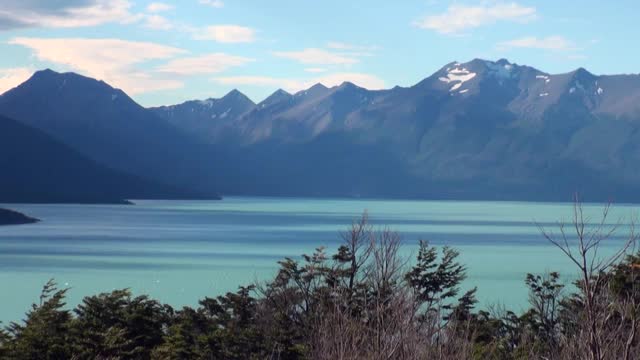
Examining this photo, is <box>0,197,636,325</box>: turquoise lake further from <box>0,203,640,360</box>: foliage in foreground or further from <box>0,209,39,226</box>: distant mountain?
<box>0,203,640,360</box>: foliage in foreground

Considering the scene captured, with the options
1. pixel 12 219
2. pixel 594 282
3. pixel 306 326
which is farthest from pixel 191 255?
pixel 594 282

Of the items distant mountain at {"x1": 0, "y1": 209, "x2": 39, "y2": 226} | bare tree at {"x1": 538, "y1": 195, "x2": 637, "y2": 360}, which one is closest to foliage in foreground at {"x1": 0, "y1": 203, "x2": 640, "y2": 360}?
bare tree at {"x1": 538, "y1": 195, "x2": 637, "y2": 360}

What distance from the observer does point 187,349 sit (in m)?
26.4

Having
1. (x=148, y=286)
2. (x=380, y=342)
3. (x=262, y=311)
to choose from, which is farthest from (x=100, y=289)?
(x=380, y=342)

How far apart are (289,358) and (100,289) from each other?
41.2 metres

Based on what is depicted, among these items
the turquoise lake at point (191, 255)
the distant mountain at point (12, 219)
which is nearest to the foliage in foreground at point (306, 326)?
the turquoise lake at point (191, 255)

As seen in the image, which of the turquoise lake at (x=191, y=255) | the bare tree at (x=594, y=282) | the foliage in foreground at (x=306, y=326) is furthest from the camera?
the turquoise lake at (x=191, y=255)

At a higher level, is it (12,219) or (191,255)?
(12,219)

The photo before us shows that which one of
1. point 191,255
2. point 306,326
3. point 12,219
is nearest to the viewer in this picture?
point 306,326

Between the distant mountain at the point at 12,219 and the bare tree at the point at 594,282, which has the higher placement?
the bare tree at the point at 594,282

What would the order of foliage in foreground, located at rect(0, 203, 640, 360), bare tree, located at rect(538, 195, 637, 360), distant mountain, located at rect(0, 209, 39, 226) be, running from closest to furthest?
bare tree, located at rect(538, 195, 637, 360) → foliage in foreground, located at rect(0, 203, 640, 360) → distant mountain, located at rect(0, 209, 39, 226)

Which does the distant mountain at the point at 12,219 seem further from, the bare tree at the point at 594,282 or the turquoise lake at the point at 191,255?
the bare tree at the point at 594,282

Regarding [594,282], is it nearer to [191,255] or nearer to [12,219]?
[191,255]

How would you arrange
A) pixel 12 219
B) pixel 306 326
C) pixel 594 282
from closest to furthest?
pixel 594 282 < pixel 306 326 < pixel 12 219
